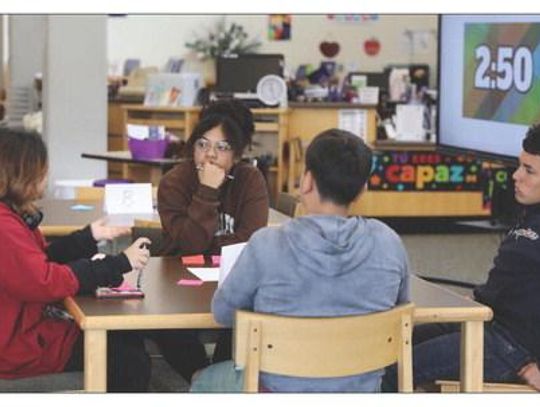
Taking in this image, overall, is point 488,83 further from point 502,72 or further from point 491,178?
point 491,178

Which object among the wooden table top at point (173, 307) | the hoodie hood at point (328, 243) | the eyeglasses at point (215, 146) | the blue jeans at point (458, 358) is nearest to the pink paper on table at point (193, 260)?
the wooden table top at point (173, 307)

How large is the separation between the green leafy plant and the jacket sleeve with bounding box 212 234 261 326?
1074 cm

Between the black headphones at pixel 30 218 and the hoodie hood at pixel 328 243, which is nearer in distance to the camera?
the hoodie hood at pixel 328 243

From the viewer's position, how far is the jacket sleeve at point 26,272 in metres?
2.95

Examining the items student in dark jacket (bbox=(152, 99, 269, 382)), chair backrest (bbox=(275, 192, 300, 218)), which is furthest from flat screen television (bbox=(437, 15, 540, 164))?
student in dark jacket (bbox=(152, 99, 269, 382))

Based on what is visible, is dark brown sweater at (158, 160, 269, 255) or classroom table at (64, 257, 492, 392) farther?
dark brown sweater at (158, 160, 269, 255)

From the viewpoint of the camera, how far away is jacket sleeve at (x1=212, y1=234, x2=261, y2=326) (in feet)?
8.96

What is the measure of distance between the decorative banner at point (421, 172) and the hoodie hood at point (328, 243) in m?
6.08

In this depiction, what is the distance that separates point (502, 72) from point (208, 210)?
2.51m

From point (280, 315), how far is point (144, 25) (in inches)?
454

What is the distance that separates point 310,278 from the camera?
2715 millimetres

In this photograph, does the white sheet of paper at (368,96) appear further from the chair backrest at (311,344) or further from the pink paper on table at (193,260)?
the chair backrest at (311,344)

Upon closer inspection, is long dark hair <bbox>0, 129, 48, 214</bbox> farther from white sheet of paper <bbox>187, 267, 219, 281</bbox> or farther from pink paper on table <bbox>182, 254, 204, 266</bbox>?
pink paper on table <bbox>182, 254, 204, 266</bbox>
